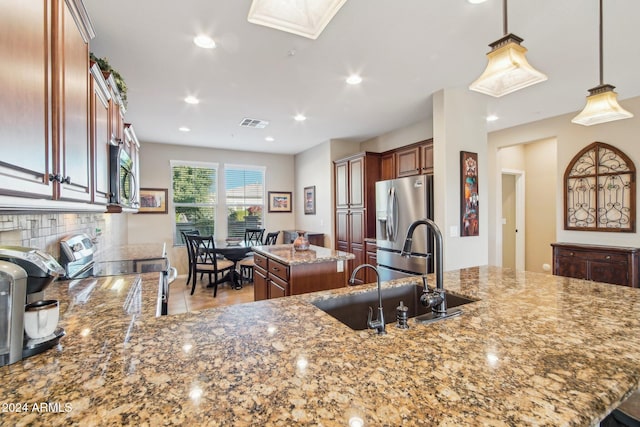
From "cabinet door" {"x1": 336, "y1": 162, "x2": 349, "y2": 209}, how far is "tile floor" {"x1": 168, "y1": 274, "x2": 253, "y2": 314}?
7.20 ft

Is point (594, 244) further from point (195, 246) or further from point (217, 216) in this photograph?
point (217, 216)

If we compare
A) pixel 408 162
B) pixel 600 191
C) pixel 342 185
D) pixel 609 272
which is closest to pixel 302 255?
pixel 408 162

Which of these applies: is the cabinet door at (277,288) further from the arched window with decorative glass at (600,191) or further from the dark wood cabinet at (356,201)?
the arched window with decorative glass at (600,191)

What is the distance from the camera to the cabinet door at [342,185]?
533 cm

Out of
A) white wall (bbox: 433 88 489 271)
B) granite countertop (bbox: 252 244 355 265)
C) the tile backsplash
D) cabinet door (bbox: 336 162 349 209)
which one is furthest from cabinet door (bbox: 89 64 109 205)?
cabinet door (bbox: 336 162 349 209)

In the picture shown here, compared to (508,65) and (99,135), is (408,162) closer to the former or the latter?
(508,65)

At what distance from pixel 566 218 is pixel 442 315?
4184mm

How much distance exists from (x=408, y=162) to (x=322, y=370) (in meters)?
4.13

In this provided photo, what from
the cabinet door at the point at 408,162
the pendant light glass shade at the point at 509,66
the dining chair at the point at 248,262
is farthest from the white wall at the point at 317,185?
the pendant light glass shade at the point at 509,66

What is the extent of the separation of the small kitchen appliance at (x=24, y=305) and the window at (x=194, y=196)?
17.7 feet

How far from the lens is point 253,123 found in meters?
4.55

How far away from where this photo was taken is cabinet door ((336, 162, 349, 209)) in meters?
5.33

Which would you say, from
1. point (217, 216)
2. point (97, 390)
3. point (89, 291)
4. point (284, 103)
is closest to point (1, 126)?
point (97, 390)

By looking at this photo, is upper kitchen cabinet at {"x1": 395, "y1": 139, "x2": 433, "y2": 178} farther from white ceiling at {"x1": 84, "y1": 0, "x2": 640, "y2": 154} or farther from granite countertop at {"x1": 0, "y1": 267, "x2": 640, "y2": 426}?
granite countertop at {"x1": 0, "y1": 267, "x2": 640, "y2": 426}
